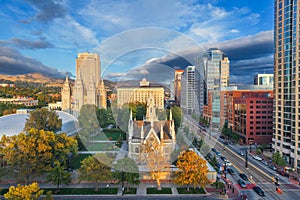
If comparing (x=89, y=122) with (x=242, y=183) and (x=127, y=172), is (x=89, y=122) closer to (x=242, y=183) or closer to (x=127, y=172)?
(x=127, y=172)

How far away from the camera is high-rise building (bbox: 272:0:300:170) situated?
23375mm

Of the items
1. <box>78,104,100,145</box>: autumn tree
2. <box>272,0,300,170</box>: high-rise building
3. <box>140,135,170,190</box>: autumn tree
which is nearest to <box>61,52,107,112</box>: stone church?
<box>78,104,100,145</box>: autumn tree

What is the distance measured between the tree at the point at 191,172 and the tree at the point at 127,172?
335 cm

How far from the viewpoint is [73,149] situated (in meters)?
22.2

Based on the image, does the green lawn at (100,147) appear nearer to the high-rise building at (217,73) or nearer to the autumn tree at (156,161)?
the autumn tree at (156,161)

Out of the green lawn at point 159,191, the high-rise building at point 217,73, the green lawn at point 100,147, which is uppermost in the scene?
the high-rise building at point 217,73

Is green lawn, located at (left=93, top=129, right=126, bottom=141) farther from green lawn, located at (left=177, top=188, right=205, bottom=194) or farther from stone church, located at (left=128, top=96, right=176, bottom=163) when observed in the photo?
green lawn, located at (left=177, top=188, right=205, bottom=194)

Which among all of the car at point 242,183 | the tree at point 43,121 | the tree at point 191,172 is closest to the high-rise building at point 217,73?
the car at point 242,183

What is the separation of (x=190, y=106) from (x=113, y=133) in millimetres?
19531

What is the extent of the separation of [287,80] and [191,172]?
17.6 meters

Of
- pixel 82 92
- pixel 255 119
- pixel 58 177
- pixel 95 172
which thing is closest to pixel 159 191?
pixel 95 172

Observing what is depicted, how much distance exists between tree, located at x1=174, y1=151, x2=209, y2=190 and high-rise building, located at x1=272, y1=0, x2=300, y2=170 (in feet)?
43.4

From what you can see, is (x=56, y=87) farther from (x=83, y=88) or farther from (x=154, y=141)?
(x=154, y=141)

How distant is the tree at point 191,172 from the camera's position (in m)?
16.7
